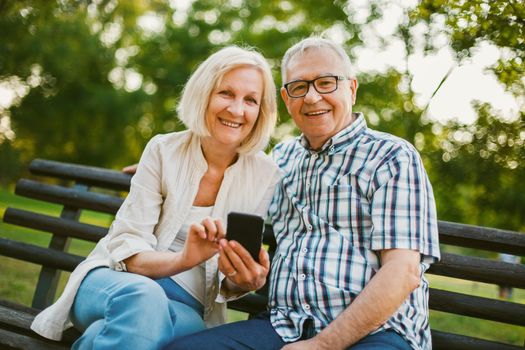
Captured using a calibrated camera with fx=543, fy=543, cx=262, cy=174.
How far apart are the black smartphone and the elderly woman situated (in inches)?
2.4

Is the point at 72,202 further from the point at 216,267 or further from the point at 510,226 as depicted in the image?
the point at 510,226

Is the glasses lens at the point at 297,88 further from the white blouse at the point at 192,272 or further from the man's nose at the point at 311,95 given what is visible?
the white blouse at the point at 192,272

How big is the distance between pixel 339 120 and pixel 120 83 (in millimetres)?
24695

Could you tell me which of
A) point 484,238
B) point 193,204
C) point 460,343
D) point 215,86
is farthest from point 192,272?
point 484,238

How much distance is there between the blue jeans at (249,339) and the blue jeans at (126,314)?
0.12m

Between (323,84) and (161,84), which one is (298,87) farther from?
(161,84)

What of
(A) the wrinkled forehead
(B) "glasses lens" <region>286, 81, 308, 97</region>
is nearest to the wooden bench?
(B) "glasses lens" <region>286, 81, 308, 97</region>

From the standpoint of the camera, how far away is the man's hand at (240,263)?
97.3 inches

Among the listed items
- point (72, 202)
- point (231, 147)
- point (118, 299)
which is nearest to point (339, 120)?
point (231, 147)

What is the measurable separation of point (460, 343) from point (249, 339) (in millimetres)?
1217

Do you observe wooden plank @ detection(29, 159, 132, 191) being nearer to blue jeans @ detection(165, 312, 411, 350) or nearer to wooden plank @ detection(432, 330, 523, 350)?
blue jeans @ detection(165, 312, 411, 350)

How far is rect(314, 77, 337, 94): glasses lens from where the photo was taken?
2965 millimetres

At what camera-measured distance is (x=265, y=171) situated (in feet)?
10.4

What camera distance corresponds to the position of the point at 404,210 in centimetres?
254
